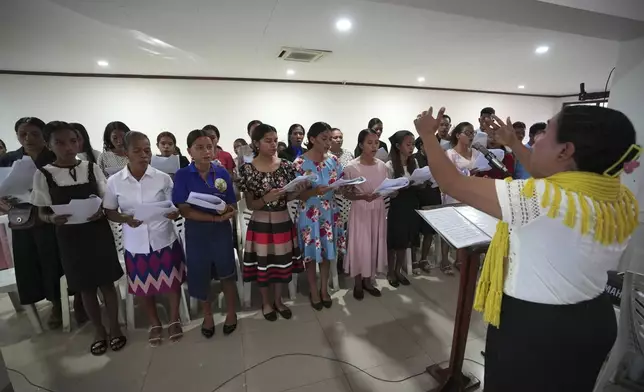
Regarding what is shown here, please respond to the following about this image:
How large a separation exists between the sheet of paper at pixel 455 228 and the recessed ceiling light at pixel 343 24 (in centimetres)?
259

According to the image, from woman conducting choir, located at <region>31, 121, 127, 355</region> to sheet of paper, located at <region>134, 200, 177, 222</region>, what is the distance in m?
0.26

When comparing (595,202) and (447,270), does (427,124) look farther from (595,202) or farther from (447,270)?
(447,270)

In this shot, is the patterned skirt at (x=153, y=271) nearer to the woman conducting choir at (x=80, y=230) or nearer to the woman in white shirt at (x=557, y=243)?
the woman conducting choir at (x=80, y=230)

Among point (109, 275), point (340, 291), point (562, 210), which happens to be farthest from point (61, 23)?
point (562, 210)

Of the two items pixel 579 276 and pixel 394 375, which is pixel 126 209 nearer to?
pixel 394 375

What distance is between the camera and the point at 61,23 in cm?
301

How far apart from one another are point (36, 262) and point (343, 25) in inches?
143

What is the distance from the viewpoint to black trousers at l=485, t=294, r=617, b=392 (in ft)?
2.84

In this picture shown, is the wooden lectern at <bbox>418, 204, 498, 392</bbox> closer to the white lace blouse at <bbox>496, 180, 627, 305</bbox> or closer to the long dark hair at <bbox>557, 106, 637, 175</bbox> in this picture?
the white lace blouse at <bbox>496, 180, 627, 305</bbox>

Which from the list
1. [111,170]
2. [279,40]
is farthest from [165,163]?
[279,40]

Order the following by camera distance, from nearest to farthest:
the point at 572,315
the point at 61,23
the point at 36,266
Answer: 1. the point at 572,315
2. the point at 36,266
3. the point at 61,23

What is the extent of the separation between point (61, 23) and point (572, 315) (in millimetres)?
4687

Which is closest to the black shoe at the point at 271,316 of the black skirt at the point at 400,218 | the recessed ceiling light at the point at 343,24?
the black skirt at the point at 400,218

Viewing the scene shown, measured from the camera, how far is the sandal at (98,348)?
1984mm
